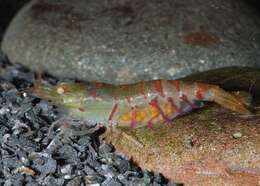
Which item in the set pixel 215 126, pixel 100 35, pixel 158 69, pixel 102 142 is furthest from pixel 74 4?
pixel 215 126

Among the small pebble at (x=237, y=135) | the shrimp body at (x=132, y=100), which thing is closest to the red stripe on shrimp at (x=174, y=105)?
the shrimp body at (x=132, y=100)

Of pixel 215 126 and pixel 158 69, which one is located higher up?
pixel 215 126

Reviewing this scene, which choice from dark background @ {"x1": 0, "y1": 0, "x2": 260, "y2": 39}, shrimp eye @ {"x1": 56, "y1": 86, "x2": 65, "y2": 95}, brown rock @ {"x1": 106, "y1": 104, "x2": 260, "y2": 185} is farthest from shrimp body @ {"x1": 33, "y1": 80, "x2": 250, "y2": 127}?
dark background @ {"x1": 0, "y1": 0, "x2": 260, "y2": 39}

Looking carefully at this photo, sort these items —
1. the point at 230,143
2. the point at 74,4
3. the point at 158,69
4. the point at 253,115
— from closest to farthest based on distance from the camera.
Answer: the point at 230,143 → the point at 253,115 → the point at 158,69 → the point at 74,4

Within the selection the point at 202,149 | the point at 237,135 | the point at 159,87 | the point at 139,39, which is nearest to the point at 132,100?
the point at 159,87

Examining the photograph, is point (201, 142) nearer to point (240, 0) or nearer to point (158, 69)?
point (158, 69)

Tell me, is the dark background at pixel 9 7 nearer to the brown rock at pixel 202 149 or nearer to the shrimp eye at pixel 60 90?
the shrimp eye at pixel 60 90

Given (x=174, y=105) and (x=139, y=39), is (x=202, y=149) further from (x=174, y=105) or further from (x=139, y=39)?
(x=139, y=39)
